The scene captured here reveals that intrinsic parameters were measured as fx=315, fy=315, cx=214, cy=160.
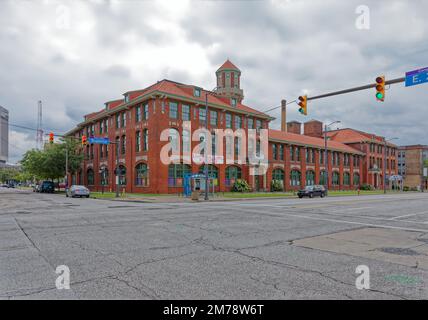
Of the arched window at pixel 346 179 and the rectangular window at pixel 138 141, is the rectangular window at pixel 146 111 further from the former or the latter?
the arched window at pixel 346 179

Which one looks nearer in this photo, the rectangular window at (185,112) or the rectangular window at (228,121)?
the rectangular window at (185,112)

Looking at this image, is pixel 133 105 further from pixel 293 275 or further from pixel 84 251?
pixel 293 275

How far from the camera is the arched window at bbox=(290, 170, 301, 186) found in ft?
187

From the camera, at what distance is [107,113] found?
46.9 m

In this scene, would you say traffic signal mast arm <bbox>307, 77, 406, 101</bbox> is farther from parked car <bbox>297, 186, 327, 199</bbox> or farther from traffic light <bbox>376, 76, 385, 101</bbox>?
parked car <bbox>297, 186, 327, 199</bbox>

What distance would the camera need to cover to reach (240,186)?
44.0m

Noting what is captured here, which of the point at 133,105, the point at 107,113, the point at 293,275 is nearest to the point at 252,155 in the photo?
the point at 133,105

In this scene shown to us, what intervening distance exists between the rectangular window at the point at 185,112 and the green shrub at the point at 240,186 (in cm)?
1138

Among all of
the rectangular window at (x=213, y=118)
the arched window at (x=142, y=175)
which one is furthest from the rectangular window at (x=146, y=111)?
the rectangular window at (x=213, y=118)

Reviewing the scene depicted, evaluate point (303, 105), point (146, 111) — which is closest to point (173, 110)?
point (146, 111)

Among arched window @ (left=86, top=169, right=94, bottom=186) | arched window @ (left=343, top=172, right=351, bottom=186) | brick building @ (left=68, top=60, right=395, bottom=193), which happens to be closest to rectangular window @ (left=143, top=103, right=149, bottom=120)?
brick building @ (left=68, top=60, right=395, bottom=193)

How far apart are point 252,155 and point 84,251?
42.5 meters

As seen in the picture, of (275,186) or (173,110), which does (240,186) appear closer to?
(275,186)

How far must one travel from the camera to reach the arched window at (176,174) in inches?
1497
